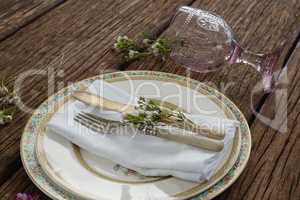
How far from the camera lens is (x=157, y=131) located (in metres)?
0.70

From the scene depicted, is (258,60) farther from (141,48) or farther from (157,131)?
(157,131)

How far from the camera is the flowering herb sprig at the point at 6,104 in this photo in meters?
0.81

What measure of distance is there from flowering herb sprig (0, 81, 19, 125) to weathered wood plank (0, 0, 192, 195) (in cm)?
2

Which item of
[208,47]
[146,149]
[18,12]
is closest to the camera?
[146,149]

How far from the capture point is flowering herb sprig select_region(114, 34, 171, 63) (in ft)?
3.19

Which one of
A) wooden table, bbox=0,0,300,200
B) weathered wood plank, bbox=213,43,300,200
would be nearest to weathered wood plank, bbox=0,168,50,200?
wooden table, bbox=0,0,300,200

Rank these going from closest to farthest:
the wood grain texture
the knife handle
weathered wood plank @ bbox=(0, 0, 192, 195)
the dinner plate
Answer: the dinner plate → the knife handle → weathered wood plank @ bbox=(0, 0, 192, 195) → the wood grain texture

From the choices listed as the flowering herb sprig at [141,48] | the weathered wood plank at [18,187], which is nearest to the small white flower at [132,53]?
the flowering herb sprig at [141,48]

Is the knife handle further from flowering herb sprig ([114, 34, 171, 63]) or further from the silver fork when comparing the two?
flowering herb sprig ([114, 34, 171, 63])

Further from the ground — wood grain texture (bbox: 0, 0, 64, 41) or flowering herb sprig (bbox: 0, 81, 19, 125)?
wood grain texture (bbox: 0, 0, 64, 41)

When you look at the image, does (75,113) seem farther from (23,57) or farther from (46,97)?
(23,57)

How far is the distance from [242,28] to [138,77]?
35cm

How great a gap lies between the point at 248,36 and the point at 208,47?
0.43ft

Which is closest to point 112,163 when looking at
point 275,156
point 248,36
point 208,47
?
point 275,156
